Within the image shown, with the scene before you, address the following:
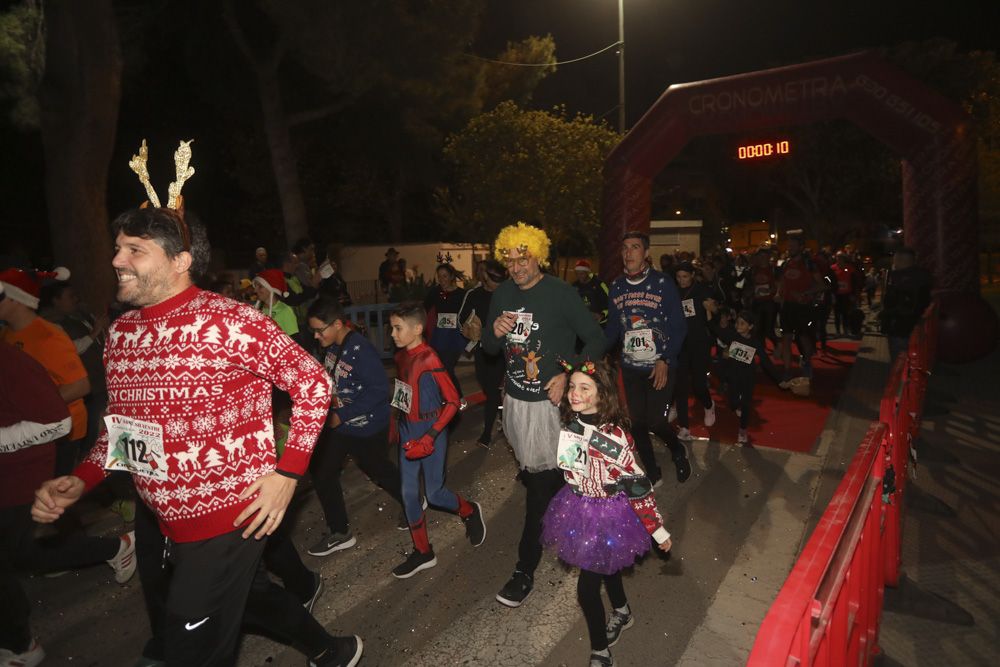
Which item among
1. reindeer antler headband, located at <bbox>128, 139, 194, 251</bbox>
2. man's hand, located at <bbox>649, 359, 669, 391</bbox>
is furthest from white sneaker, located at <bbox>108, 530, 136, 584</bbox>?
man's hand, located at <bbox>649, 359, 669, 391</bbox>

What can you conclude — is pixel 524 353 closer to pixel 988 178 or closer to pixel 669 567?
pixel 669 567

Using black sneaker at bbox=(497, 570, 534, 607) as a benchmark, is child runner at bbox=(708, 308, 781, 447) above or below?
above

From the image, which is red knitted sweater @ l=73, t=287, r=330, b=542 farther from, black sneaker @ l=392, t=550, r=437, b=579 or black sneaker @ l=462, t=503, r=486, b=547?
black sneaker @ l=462, t=503, r=486, b=547

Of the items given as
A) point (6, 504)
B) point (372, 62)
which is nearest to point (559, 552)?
point (6, 504)

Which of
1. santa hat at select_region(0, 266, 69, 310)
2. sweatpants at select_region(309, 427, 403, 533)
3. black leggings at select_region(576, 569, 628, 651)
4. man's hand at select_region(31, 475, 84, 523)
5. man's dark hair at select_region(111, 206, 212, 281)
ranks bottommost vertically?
black leggings at select_region(576, 569, 628, 651)

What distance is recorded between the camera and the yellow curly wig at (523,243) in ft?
14.0

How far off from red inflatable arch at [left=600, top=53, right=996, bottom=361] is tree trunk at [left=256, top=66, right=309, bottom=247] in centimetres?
1163

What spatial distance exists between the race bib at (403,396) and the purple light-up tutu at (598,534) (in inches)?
54.2

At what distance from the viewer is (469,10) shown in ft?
61.2

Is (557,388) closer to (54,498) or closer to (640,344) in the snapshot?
(640,344)

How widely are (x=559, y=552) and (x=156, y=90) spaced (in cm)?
2176

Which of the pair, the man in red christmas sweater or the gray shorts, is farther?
the gray shorts

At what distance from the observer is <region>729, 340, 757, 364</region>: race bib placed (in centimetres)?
719

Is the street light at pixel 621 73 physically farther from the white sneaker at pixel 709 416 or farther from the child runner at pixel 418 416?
the child runner at pixel 418 416
